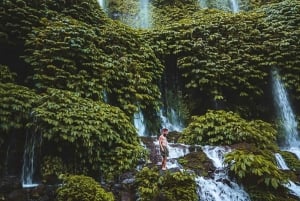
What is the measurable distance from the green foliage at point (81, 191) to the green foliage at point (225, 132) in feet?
18.0

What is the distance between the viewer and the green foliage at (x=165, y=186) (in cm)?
826

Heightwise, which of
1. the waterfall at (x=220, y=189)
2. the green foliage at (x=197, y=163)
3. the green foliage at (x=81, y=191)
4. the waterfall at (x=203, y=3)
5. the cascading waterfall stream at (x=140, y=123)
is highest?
the waterfall at (x=203, y=3)

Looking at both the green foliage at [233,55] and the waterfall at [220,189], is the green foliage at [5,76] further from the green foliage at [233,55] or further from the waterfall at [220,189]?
the green foliage at [233,55]

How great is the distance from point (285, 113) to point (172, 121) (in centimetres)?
516

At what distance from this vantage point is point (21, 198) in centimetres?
831

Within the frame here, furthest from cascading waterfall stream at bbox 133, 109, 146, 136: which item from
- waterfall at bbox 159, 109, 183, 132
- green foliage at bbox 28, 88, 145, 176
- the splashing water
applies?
the splashing water

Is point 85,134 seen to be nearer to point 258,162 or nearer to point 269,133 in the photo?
point 258,162

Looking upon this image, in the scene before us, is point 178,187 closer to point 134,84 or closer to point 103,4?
point 134,84

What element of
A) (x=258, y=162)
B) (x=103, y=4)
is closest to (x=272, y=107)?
(x=258, y=162)

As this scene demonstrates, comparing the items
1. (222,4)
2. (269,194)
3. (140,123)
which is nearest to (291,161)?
(269,194)

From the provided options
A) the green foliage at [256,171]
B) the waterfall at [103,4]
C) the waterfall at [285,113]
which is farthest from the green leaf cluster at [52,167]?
the waterfall at [103,4]

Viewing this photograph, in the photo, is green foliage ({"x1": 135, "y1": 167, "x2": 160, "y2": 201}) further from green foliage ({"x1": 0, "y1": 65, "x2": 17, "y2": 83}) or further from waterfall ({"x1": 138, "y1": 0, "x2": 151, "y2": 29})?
waterfall ({"x1": 138, "y1": 0, "x2": 151, "y2": 29})

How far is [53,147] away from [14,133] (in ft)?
4.00

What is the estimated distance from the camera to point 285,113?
51.5ft
